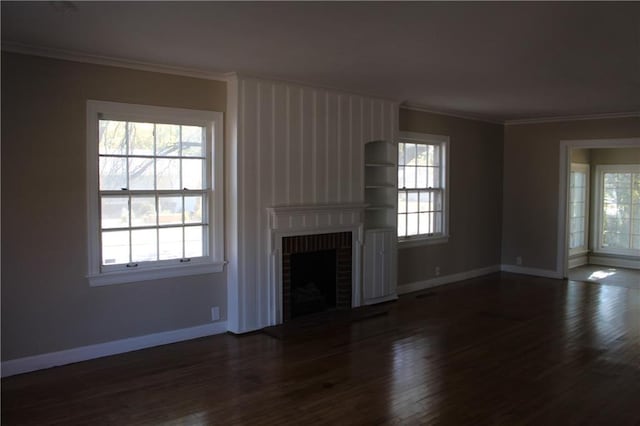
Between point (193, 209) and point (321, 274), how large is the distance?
1.82m

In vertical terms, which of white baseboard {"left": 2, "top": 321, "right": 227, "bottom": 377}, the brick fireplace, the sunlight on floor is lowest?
white baseboard {"left": 2, "top": 321, "right": 227, "bottom": 377}

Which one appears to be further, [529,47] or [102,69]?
[102,69]

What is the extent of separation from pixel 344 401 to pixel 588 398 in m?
1.73

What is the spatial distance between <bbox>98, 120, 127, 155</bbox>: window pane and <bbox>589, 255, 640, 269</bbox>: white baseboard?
8793 millimetres

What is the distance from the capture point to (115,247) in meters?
4.76

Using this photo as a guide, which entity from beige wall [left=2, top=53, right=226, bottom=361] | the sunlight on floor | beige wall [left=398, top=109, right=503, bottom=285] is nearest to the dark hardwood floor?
beige wall [left=2, top=53, right=226, bottom=361]

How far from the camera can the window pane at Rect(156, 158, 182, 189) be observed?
197 inches

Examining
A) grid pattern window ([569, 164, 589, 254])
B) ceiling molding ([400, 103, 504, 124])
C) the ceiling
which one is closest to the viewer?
the ceiling

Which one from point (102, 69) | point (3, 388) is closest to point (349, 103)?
point (102, 69)

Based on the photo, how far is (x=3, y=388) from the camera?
398 cm

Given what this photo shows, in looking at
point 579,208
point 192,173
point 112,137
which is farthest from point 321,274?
point 579,208

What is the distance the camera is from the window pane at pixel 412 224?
754 cm

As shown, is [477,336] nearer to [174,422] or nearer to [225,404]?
[225,404]

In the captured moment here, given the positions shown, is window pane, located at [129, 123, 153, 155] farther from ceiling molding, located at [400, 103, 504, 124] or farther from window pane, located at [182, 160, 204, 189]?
ceiling molding, located at [400, 103, 504, 124]
